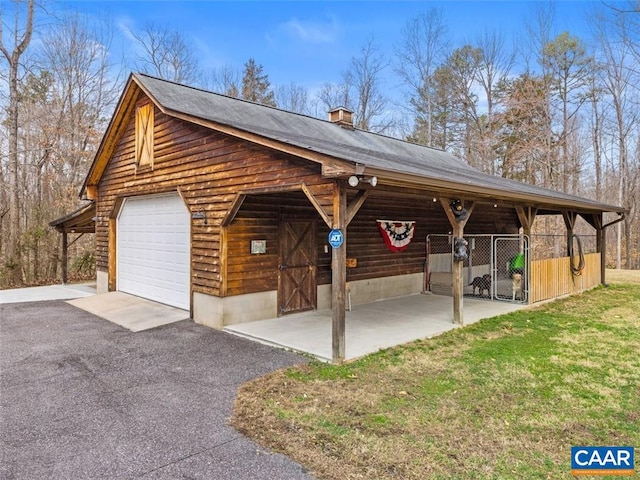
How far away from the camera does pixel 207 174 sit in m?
6.99

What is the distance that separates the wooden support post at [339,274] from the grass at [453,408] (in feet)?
0.94

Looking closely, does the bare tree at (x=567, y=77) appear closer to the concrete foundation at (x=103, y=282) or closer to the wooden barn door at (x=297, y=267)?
the wooden barn door at (x=297, y=267)

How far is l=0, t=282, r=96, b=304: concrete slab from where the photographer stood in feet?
31.8

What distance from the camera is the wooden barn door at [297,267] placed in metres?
7.38

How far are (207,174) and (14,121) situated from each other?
9427 millimetres

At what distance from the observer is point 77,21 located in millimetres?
16672

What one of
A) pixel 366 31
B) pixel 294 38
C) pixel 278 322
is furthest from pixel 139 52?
pixel 278 322

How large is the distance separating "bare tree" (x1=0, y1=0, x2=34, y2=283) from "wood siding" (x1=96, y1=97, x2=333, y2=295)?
5.47 metres

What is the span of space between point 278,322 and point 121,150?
5.93 meters

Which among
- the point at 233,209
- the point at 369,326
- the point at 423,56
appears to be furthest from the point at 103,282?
the point at 423,56

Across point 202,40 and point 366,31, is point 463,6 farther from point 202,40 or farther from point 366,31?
point 202,40

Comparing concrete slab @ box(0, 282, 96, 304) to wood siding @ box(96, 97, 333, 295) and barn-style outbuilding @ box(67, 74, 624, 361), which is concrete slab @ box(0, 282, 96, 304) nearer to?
barn-style outbuilding @ box(67, 74, 624, 361)

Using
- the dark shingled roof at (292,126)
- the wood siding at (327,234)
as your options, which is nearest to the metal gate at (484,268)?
the wood siding at (327,234)

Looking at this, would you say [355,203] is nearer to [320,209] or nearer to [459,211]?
[320,209]
